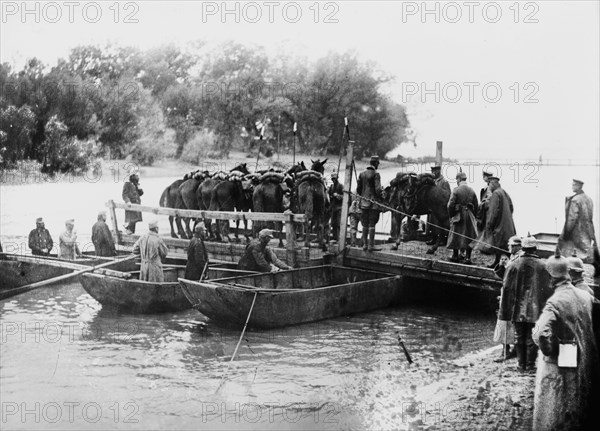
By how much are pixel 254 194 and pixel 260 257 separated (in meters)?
3.03

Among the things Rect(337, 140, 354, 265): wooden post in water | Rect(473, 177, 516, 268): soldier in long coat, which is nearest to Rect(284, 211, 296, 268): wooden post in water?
Rect(337, 140, 354, 265): wooden post in water

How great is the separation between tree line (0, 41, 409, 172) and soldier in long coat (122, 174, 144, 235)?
163 cm

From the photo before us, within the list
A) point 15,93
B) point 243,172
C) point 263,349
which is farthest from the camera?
point 243,172

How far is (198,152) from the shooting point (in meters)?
27.4

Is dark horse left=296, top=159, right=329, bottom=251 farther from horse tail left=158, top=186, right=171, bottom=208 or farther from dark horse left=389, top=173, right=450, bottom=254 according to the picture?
horse tail left=158, top=186, right=171, bottom=208

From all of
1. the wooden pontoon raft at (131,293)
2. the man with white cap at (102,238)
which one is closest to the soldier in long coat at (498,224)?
the wooden pontoon raft at (131,293)

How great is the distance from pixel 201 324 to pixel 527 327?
5918 mm

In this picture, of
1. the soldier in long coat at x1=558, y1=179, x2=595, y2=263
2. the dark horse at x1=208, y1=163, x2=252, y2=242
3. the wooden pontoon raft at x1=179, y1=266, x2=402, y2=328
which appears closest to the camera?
the soldier in long coat at x1=558, y1=179, x2=595, y2=263

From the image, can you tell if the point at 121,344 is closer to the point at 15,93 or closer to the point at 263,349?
the point at 263,349

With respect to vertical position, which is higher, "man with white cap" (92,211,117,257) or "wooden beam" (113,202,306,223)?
"wooden beam" (113,202,306,223)

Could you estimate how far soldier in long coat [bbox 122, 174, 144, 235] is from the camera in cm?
1669

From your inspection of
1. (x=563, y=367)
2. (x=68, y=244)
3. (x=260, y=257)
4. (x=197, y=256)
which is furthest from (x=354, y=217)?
(x=563, y=367)

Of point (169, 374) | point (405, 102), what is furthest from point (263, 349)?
point (405, 102)

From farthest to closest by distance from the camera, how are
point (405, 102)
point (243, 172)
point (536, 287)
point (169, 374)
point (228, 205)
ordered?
point (405, 102) < point (243, 172) < point (228, 205) < point (169, 374) < point (536, 287)
